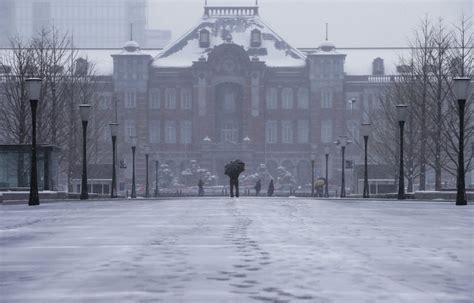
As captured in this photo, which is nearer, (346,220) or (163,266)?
(163,266)

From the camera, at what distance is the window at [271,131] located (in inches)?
4053

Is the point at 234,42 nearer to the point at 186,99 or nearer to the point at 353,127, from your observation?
the point at 186,99

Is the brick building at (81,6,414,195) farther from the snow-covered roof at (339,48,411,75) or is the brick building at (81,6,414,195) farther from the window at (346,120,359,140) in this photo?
the snow-covered roof at (339,48,411,75)

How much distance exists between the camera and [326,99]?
337 feet

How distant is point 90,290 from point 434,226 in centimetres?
872

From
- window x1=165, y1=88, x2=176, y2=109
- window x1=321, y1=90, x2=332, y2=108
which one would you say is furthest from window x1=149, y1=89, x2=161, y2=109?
window x1=321, y1=90, x2=332, y2=108

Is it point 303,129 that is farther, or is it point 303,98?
point 303,129

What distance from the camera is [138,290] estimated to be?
625 cm

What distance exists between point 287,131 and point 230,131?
6.37 m

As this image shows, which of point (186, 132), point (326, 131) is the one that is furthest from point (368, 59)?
point (186, 132)

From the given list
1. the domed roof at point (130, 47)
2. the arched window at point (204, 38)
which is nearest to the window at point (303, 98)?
the arched window at point (204, 38)

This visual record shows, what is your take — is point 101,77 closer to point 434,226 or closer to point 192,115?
point 192,115

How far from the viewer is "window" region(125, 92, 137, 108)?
101750 millimetres

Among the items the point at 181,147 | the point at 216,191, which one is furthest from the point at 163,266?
the point at 181,147
